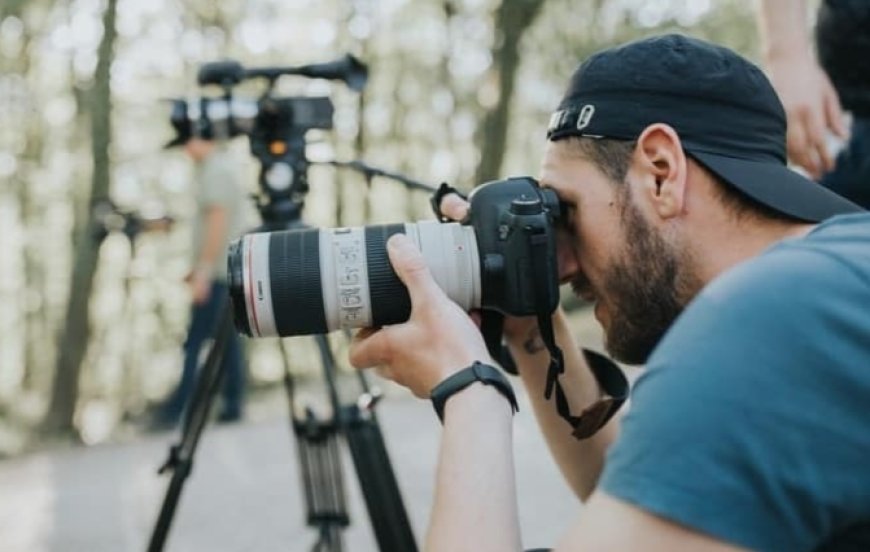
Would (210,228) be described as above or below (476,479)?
below

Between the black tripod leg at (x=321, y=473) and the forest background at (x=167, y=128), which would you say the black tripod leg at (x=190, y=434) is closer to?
the black tripod leg at (x=321, y=473)

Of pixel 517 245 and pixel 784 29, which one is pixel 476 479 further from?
→ pixel 784 29

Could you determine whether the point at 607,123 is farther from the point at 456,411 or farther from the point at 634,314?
the point at 456,411

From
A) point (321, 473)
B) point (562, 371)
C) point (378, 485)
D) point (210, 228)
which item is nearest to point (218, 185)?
point (210, 228)

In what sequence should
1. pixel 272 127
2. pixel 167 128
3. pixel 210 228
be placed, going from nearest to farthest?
pixel 272 127 → pixel 210 228 → pixel 167 128

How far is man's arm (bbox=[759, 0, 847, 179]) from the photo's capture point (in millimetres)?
2127

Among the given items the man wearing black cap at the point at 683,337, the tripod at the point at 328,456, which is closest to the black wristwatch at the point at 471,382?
the man wearing black cap at the point at 683,337

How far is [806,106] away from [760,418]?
124cm

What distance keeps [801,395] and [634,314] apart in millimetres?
478

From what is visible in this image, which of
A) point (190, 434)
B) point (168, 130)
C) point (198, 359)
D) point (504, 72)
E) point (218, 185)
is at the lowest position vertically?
point (168, 130)

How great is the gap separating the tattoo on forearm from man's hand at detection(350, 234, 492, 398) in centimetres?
41

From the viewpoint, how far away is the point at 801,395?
1053 mm

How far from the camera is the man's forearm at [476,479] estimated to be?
1323mm

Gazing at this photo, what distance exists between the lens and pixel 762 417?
1.04 meters
